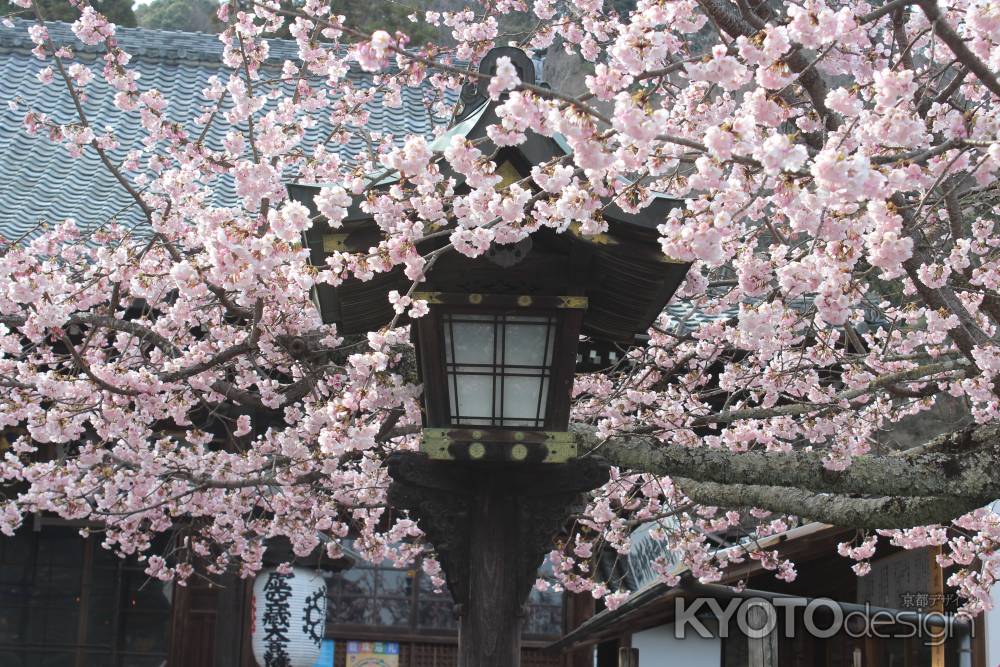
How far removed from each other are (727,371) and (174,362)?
344cm

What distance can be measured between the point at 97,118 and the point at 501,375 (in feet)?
38.2

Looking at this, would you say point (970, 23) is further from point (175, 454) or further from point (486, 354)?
point (175, 454)

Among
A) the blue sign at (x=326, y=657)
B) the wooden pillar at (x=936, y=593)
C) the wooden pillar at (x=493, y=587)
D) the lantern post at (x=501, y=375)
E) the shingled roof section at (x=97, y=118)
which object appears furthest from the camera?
the shingled roof section at (x=97, y=118)

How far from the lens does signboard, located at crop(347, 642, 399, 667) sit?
1049 cm

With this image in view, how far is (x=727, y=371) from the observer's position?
7.06 meters

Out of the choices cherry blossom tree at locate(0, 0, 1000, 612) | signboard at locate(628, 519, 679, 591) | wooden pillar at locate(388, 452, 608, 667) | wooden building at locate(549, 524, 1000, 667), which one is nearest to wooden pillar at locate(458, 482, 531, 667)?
wooden pillar at locate(388, 452, 608, 667)

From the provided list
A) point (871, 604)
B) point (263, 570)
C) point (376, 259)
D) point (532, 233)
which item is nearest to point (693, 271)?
point (532, 233)

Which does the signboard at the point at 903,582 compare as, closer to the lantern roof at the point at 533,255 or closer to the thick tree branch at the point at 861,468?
the thick tree branch at the point at 861,468

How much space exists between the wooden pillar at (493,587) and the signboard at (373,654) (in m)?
6.62

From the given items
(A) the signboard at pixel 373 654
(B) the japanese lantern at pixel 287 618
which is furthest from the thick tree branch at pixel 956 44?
(A) the signboard at pixel 373 654

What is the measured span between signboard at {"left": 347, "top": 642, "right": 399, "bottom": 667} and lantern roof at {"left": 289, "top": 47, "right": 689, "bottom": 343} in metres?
6.86

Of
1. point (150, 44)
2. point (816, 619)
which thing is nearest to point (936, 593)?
point (816, 619)

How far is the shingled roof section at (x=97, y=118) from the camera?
37.7 ft
